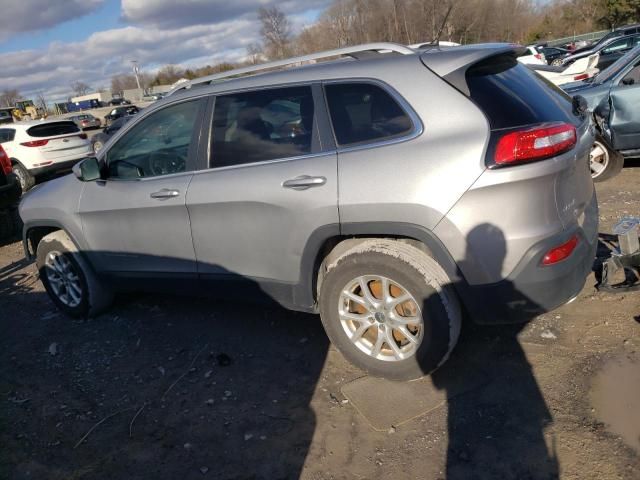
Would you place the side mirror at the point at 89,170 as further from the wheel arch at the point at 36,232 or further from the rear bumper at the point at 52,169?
the rear bumper at the point at 52,169

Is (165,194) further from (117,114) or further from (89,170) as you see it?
(117,114)

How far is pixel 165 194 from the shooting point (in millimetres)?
3676

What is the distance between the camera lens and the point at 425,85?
2832 millimetres

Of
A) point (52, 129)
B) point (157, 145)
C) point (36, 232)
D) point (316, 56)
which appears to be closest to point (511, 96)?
point (316, 56)

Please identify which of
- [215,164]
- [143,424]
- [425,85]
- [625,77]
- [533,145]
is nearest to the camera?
[533,145]

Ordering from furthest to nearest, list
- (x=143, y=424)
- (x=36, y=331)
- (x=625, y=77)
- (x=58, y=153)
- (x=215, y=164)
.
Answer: (x=58, y=153), (x=625, y=77), (x=36, y=331), (x=215, y=164), (x=143, y=424)

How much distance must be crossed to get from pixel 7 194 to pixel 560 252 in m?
8.02

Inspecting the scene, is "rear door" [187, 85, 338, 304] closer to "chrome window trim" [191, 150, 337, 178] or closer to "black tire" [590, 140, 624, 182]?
"chrome window trim" [191, 150, 337, 178]

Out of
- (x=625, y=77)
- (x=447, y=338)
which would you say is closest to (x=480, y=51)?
(x=447, y=338)

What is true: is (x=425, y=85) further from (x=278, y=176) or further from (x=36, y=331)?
(x=36, y=331)

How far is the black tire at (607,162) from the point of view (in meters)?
6.49

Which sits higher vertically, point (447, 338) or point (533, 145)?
point (533, 145)

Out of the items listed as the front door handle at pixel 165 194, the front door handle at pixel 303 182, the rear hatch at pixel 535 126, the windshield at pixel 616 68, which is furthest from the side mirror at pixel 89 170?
the windshield at pixel 616 68

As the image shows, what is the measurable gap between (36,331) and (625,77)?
7.26 meters
